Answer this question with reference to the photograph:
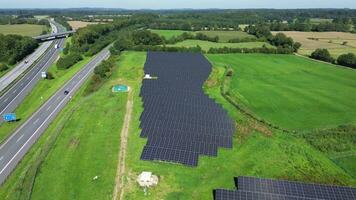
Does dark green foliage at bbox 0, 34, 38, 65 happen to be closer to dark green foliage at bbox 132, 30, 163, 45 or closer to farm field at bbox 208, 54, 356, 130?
dark green foliage at bbox 132, 30, 163, 45

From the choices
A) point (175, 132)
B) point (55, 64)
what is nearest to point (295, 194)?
point (175, 132)

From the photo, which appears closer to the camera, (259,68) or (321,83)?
(321,83)

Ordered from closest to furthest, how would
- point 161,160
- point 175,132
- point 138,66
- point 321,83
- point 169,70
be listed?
1. point 161,160
2. point 175,132
3. point 321,83
4. point 169,70
5. point 138,66

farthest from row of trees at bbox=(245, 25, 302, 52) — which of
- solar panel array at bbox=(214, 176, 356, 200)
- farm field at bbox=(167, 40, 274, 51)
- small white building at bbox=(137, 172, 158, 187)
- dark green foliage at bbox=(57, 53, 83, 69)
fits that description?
small white building at bbox=(137, 172, 158, 187)

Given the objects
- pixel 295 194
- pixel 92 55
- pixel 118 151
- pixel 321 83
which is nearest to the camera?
pixel 295 194

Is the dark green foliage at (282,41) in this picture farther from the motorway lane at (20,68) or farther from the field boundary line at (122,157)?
the motorway lane at (20,68)

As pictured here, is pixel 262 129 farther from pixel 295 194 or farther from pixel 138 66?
pixel 138 66

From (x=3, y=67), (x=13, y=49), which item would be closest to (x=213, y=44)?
(x=13, y=49)
